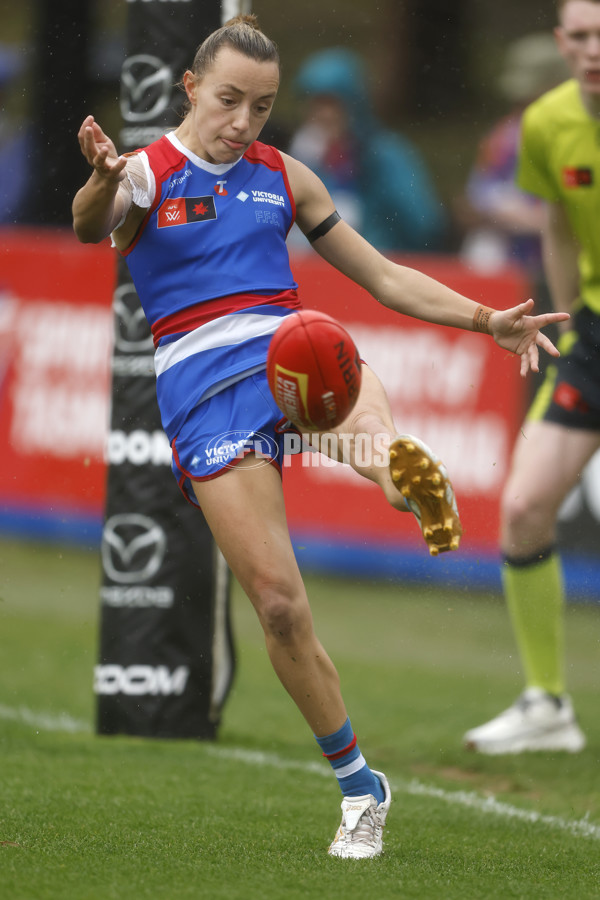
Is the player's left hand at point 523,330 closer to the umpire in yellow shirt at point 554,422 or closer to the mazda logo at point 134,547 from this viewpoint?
the umpire in yellow shirt at point 554,422

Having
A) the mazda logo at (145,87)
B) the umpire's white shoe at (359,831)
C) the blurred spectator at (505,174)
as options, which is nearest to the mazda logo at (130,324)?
the mazda logo at (145,87)

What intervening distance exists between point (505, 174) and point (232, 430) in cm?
620

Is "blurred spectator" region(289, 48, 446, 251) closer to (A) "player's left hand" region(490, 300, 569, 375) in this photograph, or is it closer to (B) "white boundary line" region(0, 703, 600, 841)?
(A) "player's left hand" region(490, 300, 569, 375)

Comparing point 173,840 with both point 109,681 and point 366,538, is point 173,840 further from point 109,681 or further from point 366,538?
point 366,538

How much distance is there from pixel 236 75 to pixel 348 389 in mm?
952

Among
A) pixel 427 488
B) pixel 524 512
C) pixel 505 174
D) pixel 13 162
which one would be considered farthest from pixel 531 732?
pixel 505 174

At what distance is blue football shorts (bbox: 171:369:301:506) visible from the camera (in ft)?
11.7

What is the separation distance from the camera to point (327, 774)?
16.3 ft

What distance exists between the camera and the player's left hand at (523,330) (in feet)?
12.3

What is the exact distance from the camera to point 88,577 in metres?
8.62

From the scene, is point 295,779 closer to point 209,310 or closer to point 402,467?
point 402,467

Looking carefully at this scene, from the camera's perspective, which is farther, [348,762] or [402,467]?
[348,762]

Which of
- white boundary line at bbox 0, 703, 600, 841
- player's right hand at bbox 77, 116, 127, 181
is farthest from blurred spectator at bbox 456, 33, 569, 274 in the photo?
player's right hand at bbox 77, 116, 127, 181

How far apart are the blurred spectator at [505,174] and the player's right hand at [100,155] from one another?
5.36m
